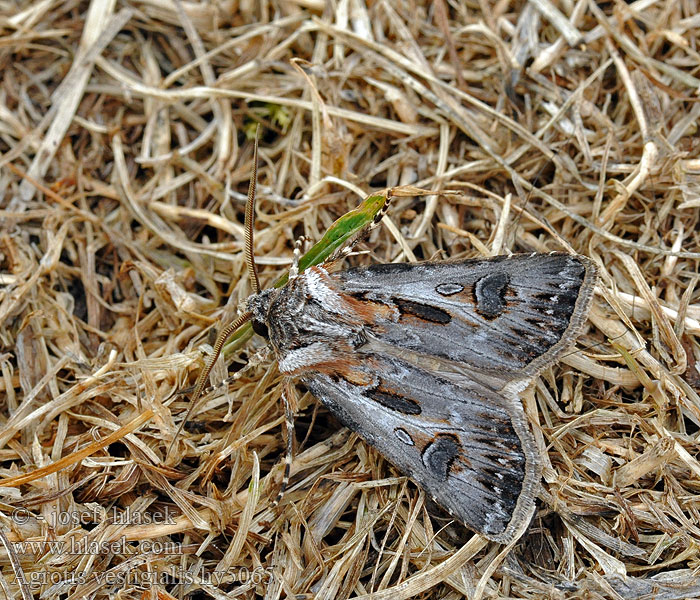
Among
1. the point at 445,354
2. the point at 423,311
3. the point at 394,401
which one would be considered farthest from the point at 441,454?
the point at 423,311

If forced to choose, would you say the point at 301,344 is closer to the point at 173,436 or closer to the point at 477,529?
the point at 173,436

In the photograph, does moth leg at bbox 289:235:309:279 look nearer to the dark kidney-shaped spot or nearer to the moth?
the moth

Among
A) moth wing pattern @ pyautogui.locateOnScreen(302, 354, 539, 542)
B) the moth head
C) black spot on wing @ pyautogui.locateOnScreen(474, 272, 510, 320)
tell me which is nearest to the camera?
moth wing pattern @ pyautogui.locateOnScreen(302, 354, 539, 542)

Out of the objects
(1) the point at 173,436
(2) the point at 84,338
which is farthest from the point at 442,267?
(2) the point at 84,338

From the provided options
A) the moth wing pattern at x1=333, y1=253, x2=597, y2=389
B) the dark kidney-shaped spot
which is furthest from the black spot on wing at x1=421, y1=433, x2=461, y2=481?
the moth wing pattern at x1=333, y1=253, x2=597, y2=389

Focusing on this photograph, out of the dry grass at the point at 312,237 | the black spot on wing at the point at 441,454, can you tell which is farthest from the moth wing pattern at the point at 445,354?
the dry grass at the point at 312,237

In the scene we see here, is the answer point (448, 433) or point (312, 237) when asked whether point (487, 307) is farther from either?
point (312, 237)
